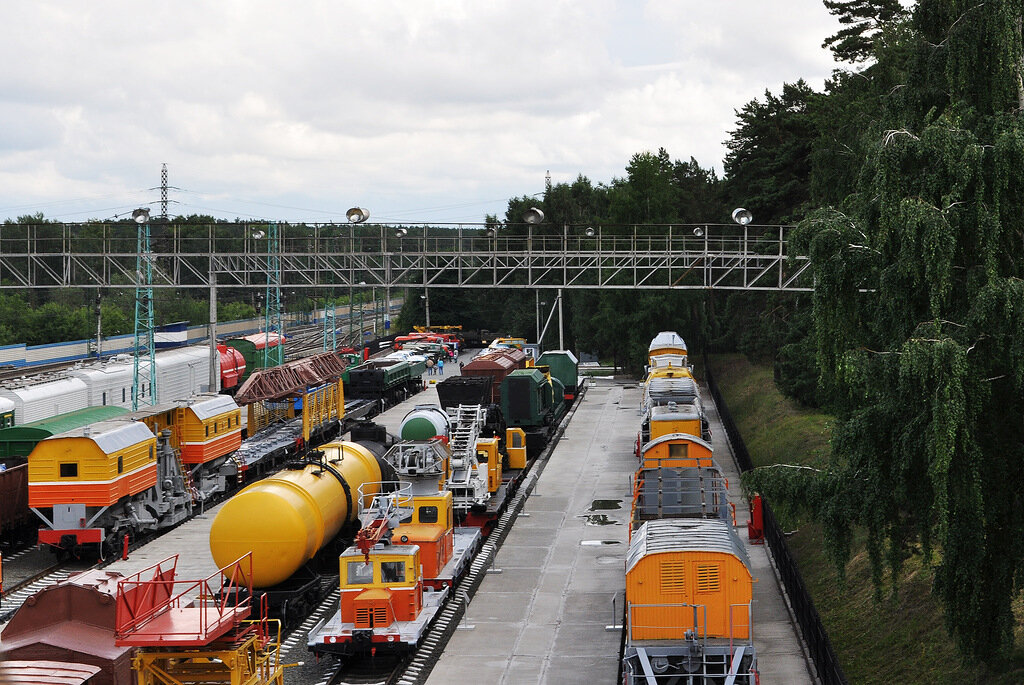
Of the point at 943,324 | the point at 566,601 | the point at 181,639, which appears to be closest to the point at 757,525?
the point at 566,601

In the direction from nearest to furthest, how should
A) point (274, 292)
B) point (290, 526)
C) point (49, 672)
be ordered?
point (49, 672) < point (290, 526) < point (274, 292)

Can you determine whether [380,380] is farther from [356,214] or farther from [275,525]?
[275,525]

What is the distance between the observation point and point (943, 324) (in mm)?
14594

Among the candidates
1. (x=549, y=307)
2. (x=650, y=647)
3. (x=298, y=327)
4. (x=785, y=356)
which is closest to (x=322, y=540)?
(x=650, y=647)

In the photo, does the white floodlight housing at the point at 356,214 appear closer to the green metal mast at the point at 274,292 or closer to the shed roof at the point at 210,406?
the green metal mast at the point at 274,292

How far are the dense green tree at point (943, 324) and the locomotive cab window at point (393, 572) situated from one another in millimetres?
6861

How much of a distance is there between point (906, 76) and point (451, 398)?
18480mm

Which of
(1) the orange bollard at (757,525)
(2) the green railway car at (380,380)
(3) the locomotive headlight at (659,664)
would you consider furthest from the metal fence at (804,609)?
(2) the green railway car at (380,380)

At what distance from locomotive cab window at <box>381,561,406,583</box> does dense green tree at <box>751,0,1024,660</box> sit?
6.86 meters

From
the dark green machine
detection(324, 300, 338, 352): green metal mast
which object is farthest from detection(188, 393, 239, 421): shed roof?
detection(324, 300, 338, 352): green metal mast

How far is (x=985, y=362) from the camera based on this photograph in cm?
1427

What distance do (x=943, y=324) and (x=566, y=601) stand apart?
11.5 metres

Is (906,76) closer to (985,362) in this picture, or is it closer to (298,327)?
(985,362)

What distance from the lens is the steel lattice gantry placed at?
4438 centimetres
